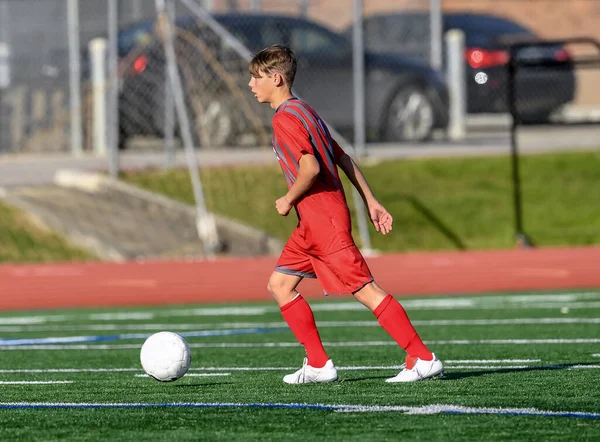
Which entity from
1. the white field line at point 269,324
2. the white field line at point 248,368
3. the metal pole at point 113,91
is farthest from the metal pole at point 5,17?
the white field line at point 248,368

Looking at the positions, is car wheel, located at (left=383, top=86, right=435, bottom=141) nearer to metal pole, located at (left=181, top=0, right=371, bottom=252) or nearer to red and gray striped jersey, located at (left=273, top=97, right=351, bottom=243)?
metal pole, located at (left=181, top=0, right=371, bottom=252)

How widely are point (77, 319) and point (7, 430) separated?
23.0 feet

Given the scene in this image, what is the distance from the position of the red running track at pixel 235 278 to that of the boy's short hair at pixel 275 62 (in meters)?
7.47

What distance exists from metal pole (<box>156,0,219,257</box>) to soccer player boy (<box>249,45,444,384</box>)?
30.3ft

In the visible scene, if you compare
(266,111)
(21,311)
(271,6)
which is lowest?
(21,311)

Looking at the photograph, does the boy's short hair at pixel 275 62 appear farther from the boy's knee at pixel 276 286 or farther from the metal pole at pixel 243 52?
the metal pole at pixel 243 52

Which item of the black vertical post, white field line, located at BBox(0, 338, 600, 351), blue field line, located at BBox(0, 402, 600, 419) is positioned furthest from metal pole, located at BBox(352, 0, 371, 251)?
blue field line, located at BBox(0, 402, 600, 419)

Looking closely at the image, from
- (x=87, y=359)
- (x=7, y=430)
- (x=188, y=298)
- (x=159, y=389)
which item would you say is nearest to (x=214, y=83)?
(x=188, y=298)

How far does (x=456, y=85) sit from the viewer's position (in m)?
20.7

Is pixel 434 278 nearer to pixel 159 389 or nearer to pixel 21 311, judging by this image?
pixel 21 311

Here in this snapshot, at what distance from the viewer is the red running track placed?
14.4 meters

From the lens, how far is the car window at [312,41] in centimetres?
1927

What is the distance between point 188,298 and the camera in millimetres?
14453

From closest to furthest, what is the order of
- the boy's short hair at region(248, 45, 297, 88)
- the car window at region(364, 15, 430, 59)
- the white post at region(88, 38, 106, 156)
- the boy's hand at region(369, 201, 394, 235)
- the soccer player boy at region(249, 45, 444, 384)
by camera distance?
the soccer player boy at region(249, 45, 444, 384) < the boy's short hair at region(248, 45, 297, 88) < the boy's hand at region(369, 201, 394, 235) < the white post at region(88, 38, 106, 156) < the car window at region(364, 15, 430, 59)
